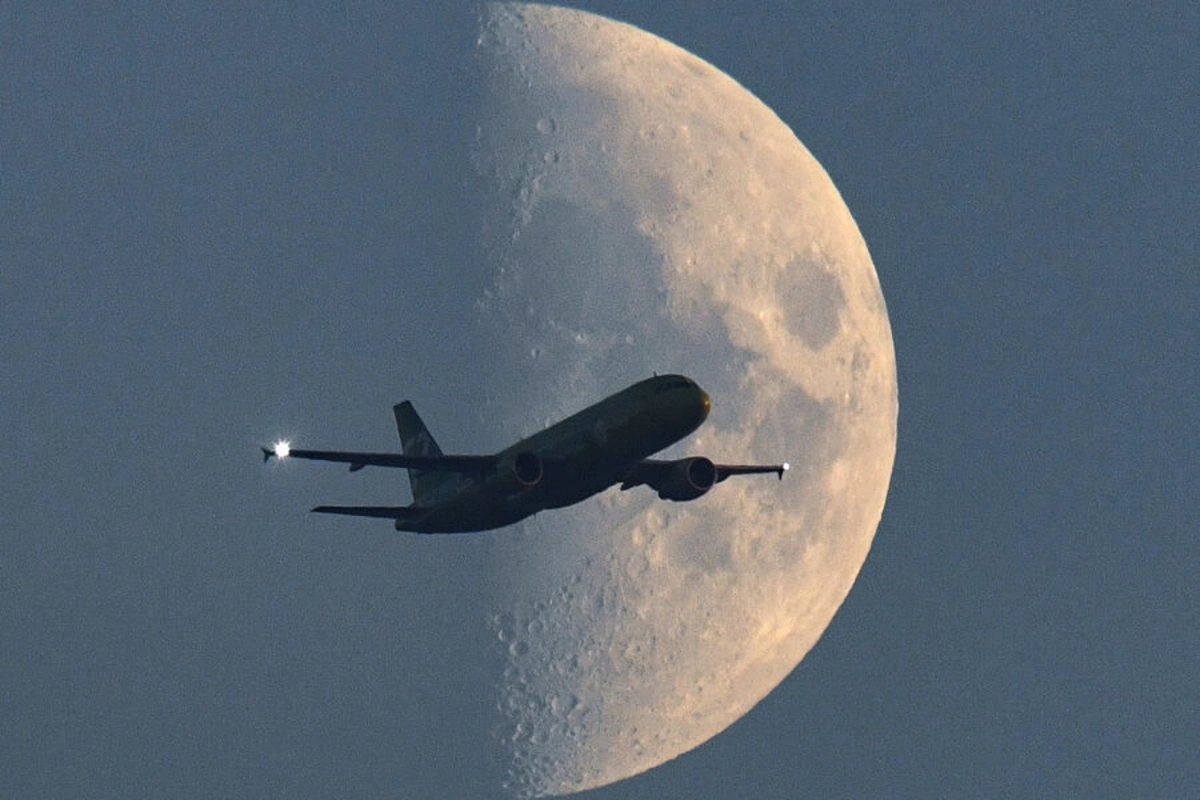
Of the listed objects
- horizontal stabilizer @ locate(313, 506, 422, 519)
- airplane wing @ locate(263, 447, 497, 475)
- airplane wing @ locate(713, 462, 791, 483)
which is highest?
horizontal stabilizer @ locate(313, 506, 422, 519)

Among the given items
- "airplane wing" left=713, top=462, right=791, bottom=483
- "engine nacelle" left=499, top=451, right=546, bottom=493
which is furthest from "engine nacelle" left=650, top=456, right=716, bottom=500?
"engine nacelle" left=499, top=451, right=546, bottom=493

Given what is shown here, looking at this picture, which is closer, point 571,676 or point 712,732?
point 571,676

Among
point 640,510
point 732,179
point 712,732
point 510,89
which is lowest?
point 712,732

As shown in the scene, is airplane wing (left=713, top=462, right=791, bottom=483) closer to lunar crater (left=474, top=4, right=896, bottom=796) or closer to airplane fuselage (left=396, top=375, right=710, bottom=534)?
lunar crater (left=474, top=4, right=896, bottom=796)

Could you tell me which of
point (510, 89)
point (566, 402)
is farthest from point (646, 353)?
point (510, 89)

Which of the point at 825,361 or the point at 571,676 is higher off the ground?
the point at 825,361

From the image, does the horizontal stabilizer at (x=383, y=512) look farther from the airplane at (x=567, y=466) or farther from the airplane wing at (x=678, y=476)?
the airplane wing at (x=678, y=476)

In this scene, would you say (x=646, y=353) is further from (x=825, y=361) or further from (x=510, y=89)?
Answer: (x=510, y=89)
